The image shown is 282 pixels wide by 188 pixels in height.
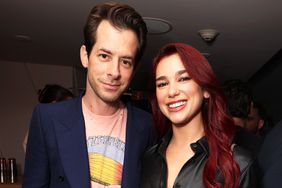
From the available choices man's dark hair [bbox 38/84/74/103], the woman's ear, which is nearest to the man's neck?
the woman's ear

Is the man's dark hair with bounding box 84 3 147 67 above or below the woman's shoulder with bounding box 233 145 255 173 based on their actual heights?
above

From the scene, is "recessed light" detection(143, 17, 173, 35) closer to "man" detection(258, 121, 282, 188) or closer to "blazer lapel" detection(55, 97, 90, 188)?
"blazer lapel" detection(55, 97, 90, 188)

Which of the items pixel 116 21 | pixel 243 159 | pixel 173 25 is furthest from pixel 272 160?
pixel 173 25

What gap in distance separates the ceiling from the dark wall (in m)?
0.30

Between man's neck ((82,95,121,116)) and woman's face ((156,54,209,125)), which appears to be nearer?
woman's face ((156,54,209,125))

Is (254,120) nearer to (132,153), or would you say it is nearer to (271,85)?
(132,153)

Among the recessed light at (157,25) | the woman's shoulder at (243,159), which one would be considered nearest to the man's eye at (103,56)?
the woman's shoulder at (243,159)

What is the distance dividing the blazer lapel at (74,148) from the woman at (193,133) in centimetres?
24

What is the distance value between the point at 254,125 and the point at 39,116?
5.77 ft

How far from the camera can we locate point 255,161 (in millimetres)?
1207

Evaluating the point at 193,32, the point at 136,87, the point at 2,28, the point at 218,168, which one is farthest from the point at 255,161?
the point at 136,87

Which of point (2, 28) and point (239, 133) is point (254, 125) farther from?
point (2, 28)

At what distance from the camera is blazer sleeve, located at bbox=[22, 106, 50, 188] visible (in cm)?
139

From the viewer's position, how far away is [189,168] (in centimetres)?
126
